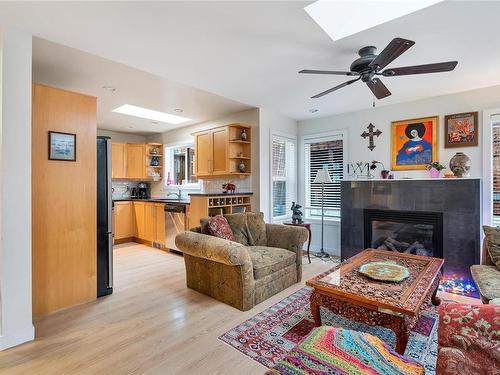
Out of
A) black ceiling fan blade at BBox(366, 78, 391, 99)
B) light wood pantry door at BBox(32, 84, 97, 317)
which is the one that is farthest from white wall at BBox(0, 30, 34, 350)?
black ceiling fan blade at BBox(366, 78, 391, 99)

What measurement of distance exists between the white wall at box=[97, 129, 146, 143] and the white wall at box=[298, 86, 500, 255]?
4035mm

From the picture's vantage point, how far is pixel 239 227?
3.47 metres

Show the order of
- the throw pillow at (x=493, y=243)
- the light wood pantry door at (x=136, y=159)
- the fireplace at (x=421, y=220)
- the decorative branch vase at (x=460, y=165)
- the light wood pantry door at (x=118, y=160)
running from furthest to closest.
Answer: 1. the light wood pantry door at (x=136, y=159)
2. the light wood pantry door at (x=118, y=160)
3. the decorative branch vase at (x=460, y=165)
4. the fireplace at (x=421, y=220)
5. the throw pillow at (x=493, y=243)

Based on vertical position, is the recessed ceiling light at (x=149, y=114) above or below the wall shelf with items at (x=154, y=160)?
above

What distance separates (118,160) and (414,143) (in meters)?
5.74

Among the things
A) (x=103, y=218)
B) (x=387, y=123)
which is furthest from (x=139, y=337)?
(x=387, y=123)

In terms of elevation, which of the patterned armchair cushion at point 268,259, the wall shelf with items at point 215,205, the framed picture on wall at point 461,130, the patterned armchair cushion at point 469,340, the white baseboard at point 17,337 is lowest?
the white baseboard at point 17,337

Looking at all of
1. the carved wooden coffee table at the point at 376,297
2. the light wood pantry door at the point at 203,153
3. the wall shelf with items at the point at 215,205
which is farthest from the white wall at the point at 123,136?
the carved wooden coffee table at the point at 376,297

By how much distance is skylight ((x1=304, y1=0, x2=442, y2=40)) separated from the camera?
1944 millimetres

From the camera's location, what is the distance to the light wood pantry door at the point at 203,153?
4.82 meters

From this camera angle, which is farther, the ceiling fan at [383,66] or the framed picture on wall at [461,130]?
the framed picture on wall at [461,130]

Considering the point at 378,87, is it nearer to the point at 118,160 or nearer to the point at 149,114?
the point at 149,114

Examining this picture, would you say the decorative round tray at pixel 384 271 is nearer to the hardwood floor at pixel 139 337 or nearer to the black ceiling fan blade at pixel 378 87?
the hardwood floor at pixel 139 337

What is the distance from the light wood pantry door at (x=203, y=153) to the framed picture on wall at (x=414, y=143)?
3.01 meters
